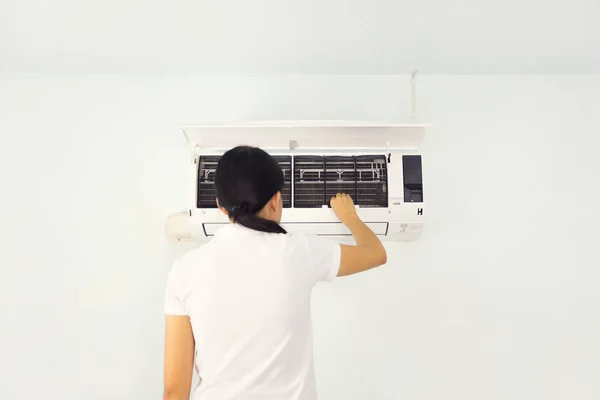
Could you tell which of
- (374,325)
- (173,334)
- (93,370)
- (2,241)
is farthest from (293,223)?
(2,241)

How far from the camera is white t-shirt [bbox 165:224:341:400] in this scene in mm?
1207

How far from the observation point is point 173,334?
1.25 m

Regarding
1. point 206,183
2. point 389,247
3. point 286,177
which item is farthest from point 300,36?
point 389,247

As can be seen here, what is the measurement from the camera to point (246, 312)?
120 cm

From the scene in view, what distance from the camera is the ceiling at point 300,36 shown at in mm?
1849

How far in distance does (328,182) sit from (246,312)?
82 centimetres

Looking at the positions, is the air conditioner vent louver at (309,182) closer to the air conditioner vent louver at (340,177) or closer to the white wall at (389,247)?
the air conditioner vent louver at (340,177)

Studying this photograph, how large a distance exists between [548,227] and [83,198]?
2041 millimetres

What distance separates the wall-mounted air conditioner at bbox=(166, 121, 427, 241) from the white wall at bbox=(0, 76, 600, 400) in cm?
34

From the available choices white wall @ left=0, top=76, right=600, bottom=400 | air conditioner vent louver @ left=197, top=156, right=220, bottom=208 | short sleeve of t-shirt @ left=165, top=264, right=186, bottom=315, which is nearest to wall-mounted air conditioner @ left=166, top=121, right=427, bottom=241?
air conditioner vent louver @ left=197, top=156, right=220, bottom=208

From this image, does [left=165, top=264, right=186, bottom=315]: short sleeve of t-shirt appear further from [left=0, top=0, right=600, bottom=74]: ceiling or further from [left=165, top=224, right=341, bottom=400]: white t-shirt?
[left=0, top=0, right=600, bottom=74]: ceiling

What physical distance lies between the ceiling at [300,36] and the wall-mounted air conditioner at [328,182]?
1.32 feet

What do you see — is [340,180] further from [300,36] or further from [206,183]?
[300,36]

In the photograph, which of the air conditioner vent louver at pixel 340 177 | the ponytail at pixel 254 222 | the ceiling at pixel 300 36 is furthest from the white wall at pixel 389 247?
the ponytail at pixel 254 222
